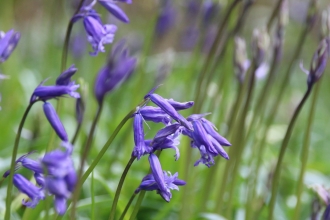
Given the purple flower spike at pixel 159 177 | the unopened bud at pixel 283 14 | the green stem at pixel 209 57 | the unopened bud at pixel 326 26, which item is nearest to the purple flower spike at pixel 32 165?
the purple flower spike at pixel 159 177

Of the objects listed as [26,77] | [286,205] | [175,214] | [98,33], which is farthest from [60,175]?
[26,77]

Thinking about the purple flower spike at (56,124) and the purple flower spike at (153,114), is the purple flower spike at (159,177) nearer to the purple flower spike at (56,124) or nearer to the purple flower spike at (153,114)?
the purple flower spike at (153,114)

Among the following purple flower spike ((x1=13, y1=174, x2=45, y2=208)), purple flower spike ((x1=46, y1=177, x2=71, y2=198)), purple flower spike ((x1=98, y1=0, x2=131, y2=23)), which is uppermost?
purple flower spike ((x1=98, y1=0, x2=131, y2=23))

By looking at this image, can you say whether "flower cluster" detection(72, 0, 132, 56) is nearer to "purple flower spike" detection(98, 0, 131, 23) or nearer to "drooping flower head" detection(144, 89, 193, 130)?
"purple flower spike" detection(98, 0, 131, 23)

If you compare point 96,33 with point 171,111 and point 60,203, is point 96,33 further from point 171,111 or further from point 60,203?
point 60,203

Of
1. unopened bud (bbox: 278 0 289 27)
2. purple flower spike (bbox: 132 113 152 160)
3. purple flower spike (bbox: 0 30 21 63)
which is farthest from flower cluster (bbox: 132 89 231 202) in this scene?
unopened bud (bbox: 278 0 289 27)

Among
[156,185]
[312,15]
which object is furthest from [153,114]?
[312,15]
